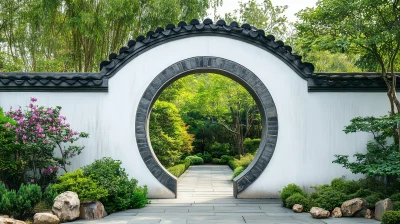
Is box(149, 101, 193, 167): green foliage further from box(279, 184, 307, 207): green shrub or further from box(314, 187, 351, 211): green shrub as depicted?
box(314, 187, 351, 211): green shrub

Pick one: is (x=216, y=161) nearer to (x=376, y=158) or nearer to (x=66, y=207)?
(x=376, y=158)

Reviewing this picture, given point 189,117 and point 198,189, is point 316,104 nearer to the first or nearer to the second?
point 198,189

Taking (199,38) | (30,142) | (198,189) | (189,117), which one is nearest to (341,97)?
(199,38)

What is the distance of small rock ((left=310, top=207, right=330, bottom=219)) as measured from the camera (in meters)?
6.88

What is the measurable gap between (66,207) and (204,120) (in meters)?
20.8

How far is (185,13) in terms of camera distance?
1512 cm

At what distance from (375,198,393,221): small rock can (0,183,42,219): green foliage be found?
549cm

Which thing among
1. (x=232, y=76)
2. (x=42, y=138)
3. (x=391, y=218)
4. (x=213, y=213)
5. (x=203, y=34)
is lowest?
(x=213, y=213)

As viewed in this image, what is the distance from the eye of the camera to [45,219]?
6340 mm

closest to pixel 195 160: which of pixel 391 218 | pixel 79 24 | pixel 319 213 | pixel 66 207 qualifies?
pixel 79 24

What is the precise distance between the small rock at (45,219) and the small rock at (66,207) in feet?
0.54

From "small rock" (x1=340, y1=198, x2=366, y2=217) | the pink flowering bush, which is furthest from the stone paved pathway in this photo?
the pink flowering bush

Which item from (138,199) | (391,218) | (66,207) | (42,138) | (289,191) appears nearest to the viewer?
(391,218)

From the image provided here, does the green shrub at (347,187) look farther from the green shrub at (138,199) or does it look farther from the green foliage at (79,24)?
the green foliage at (79,24)
